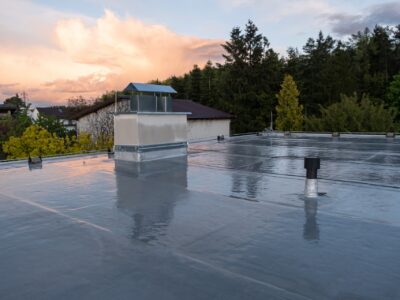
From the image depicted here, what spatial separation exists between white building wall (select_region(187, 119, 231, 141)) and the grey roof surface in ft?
68.7

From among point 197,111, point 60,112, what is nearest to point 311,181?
point 197,111

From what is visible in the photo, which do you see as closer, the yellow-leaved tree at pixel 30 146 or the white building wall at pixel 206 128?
the yellow-leaved tree at pixel 30 146

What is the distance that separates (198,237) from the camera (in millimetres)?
3199

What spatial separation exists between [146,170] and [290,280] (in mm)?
4842

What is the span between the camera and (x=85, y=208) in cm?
416

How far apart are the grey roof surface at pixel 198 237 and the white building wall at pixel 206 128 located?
20937 millimetres

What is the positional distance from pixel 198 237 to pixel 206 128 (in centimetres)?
2609

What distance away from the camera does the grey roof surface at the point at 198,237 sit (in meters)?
2.31

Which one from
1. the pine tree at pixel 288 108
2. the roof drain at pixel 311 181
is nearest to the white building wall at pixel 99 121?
the pine tree at pixel 288 108

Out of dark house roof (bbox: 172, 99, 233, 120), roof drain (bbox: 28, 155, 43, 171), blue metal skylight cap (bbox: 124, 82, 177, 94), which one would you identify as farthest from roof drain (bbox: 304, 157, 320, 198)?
dark house roof (bbox: 172, 99, 233, 120)

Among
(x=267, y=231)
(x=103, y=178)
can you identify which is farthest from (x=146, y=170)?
(x=267, y=231)

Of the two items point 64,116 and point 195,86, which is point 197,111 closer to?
point 195,86

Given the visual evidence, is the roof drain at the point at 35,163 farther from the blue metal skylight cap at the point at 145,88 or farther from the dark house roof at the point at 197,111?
the dark house roof at the point at 197,111

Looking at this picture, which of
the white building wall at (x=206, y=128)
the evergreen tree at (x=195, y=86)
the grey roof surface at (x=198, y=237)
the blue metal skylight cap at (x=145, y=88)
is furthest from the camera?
A: the evergreen tree at (x=195, y=86)
